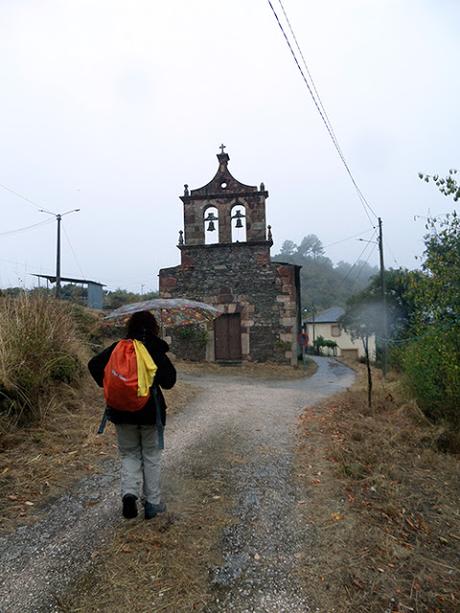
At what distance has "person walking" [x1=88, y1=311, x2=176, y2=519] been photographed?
289 centimetres

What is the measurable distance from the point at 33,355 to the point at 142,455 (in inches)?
115

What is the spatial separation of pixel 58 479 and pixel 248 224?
12.4 metres

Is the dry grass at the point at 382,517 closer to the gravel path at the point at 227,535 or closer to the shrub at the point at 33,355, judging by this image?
the gravel path at the point at 227,535

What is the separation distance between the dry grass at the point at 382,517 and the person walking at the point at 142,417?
1288 millimetres

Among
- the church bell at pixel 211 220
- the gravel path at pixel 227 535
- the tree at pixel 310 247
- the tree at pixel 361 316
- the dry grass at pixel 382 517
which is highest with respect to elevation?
the tree at pixel 310 247

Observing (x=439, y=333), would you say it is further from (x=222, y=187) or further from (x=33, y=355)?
(x=222, y=187)

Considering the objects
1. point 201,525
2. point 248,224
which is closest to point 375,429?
point 201,525

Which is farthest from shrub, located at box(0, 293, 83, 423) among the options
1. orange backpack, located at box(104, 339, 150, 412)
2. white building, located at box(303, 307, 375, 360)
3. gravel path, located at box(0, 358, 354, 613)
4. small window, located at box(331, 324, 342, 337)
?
small window, located at box(331, 324, 342, 337)

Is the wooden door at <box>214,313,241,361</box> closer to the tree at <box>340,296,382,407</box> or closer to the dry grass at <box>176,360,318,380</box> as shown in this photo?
the dry grass at <box>176,360,318,380</box>

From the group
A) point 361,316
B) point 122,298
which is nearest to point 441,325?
point 361,316

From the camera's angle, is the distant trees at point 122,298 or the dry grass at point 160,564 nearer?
the dry grass at point 160,564

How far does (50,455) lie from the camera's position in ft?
13.6

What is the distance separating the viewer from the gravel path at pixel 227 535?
2.21m

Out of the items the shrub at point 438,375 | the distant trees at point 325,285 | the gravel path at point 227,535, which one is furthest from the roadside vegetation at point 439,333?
the distant trees at point 325,285
